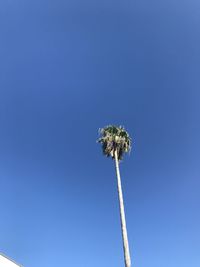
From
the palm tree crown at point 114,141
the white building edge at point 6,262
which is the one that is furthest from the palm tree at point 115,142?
the white building edge at point 6,262

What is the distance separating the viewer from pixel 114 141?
3838 centimetres

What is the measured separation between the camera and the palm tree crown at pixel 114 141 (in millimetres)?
37969

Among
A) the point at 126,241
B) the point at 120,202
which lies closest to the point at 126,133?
the point at 120,202

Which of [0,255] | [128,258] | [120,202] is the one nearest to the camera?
[128,258]

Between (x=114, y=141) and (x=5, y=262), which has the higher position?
Result: (x=114, y=141)

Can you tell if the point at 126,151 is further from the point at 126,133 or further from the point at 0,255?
the point at 0,255

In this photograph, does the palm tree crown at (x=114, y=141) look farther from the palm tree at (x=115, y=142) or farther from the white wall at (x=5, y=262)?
the white wall at (x=5, y=262)

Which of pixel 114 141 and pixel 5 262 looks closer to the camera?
pixel 5 262

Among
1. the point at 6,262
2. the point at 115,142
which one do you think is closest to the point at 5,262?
the point at 6,262

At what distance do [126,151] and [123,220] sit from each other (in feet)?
32.6

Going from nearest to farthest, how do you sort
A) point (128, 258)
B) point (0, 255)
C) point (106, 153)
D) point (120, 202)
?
point (128, 258) → point (0, 255) → point (120, 202) → point (106, 153)

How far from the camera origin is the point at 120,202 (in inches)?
1253

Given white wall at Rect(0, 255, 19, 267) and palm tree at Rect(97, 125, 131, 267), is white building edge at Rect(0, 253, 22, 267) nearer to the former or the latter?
white wall at Rect(0, 255, 19, 267)

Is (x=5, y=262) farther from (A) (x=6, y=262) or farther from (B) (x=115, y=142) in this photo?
(B) (x=115, y=142)
